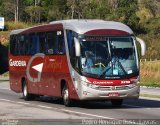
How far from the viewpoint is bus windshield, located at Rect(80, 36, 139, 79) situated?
21.5m

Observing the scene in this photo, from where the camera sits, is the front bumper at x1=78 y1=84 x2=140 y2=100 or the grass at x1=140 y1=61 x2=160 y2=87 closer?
the front bumper at x1=78 y1=84 x2=140 y2=100

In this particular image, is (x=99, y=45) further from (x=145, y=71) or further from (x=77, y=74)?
(x=145, y=71)

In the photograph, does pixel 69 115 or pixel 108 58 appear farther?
pixel 108 58

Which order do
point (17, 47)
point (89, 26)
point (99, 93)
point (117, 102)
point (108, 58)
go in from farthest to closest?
1. point (17, 47)
2. point (117, 102)
3. point (89, 26)
4. point (108, 58)
5. point (99, 93)

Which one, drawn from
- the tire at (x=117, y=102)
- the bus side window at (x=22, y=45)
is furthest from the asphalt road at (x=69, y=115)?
the bus side window at (x=22, y=45)

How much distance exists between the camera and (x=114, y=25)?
2256 cm

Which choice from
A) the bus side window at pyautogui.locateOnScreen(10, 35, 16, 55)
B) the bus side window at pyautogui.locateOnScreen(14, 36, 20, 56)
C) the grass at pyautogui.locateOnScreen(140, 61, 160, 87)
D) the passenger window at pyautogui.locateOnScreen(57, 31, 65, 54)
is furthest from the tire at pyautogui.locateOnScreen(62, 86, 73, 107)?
the grass at pyautogui.locateOnScreen(140, 61, 160, 87)

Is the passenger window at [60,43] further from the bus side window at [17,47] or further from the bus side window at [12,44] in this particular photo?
the bus side window at [12,44]

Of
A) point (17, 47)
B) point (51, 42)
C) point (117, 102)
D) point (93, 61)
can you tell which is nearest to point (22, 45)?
point (17, 47)

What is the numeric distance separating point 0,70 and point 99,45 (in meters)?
55.7

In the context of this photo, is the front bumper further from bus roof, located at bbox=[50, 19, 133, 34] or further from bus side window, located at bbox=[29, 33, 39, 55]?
bus side window, located at bbox=[29, 33, 39, 55]

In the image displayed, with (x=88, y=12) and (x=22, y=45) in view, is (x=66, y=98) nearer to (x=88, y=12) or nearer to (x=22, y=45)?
(x=22, y=45)

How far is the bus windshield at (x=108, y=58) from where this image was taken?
21.5 meters

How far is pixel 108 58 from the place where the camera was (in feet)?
71.0
